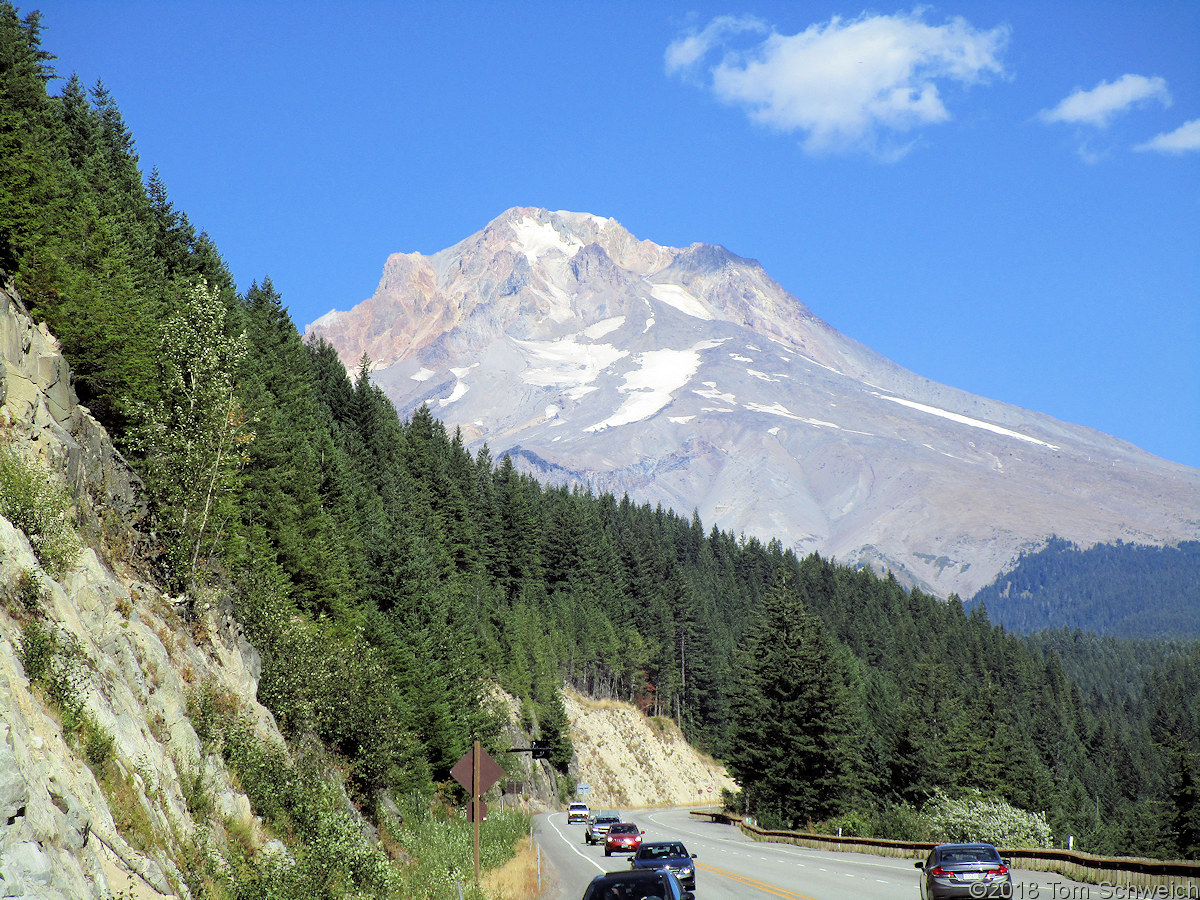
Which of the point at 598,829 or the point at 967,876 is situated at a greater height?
the point at 967,876

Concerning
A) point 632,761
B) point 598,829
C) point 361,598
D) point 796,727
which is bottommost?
point 632,761

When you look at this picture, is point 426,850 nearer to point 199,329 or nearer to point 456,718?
point 199,329

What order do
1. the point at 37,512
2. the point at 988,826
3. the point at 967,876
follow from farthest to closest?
the point at 988,826 → the point at 967,876 → the point at 37,512

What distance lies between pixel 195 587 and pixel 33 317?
8.80m

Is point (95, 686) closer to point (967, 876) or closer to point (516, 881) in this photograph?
point (967, 876)

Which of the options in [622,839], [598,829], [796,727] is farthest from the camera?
[796,727]

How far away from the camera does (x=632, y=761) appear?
364 ft

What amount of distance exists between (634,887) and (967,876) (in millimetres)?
9389

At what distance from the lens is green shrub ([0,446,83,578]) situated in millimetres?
18891

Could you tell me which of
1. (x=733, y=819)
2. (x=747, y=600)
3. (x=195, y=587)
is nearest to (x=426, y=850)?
(x=195, y=587)

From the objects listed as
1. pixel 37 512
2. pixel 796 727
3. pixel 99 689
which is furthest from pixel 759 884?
pixel 796 727

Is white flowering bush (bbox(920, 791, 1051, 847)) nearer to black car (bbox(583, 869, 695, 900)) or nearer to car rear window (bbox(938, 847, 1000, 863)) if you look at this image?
car rear window (bbox(938, 847, 1000, 863))

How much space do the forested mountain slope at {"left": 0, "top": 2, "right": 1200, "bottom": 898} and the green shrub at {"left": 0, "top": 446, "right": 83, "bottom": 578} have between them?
6.9 inches

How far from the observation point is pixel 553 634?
4171 inches
